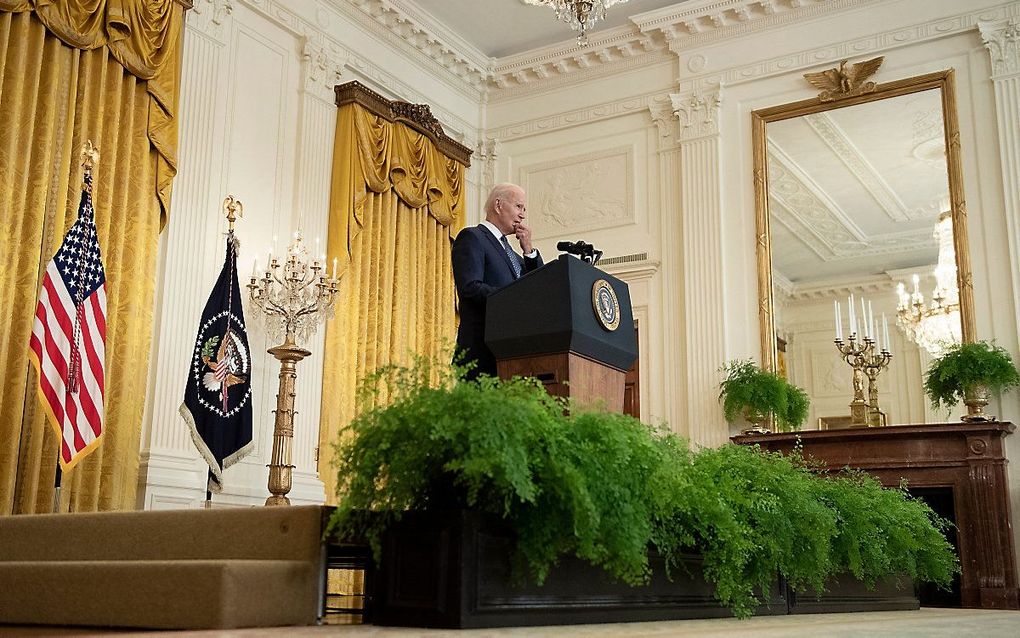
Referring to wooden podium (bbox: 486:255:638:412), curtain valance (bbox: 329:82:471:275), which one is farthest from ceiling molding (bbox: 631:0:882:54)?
wooden podium (bbox: 486:255:638:412)

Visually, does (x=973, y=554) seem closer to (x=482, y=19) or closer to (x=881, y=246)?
(x=881, y=246)

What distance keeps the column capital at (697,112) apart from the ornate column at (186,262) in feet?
11.2

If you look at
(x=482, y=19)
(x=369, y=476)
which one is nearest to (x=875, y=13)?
(x=482, y=19)

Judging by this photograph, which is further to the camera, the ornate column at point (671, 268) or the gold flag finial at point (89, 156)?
the ornate column at point (671, 268)

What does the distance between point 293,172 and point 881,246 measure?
4.01 meters

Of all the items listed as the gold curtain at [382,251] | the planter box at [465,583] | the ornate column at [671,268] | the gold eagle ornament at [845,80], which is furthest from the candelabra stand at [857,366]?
the planter box at [465,583]

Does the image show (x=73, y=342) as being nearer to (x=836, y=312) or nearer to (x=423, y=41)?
(x=423, y=41)

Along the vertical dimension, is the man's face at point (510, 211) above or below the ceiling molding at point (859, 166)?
below

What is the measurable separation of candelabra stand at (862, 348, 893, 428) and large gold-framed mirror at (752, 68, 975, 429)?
0.02 metres

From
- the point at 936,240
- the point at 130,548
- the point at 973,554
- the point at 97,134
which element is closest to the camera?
the point at 130,548

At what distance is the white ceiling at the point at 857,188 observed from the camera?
6.75 m

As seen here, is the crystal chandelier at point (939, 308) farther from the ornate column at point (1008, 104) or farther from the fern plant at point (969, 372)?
the ornate column at point (1008, 104)

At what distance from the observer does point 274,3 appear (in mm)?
6754

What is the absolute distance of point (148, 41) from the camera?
5.67 m
